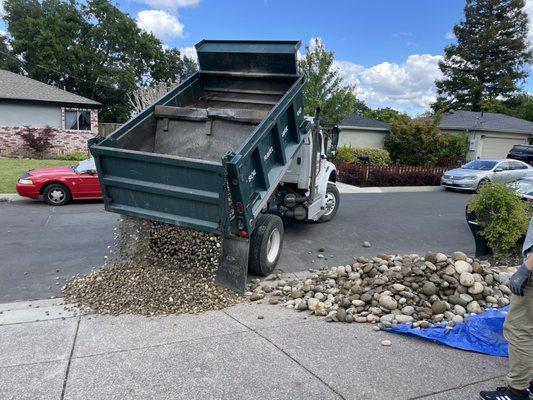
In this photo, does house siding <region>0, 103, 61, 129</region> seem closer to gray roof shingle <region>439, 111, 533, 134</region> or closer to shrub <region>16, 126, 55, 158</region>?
shrub <region>16, 126, 55, 158</region>

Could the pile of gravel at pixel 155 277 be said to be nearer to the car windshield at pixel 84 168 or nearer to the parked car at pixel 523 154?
the car windshield at pixel 84 168

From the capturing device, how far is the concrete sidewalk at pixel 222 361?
11.6 feet

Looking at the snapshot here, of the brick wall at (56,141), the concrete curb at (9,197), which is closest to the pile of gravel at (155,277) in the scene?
the concrete curb at (9,197)

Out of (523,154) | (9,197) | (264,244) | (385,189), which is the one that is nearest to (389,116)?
(523,154)

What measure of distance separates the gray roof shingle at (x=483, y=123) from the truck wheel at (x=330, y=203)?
22417 millimetres

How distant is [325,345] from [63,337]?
2.57 metres

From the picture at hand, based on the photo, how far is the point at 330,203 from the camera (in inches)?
426

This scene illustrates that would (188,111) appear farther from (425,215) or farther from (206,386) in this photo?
(425,215)

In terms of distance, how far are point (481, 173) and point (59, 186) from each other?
53.0 ft

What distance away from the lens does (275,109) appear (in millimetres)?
6305

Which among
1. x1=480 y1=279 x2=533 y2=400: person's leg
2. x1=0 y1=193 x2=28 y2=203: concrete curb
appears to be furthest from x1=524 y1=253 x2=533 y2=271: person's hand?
x1=0 y1=193 x2=28 y2=203: concrete curb

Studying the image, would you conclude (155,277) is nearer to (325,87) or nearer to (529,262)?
(529,262)

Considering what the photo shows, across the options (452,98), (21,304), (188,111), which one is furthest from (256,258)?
(452,98)

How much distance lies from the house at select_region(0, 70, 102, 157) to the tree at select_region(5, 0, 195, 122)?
1710 centimetres
